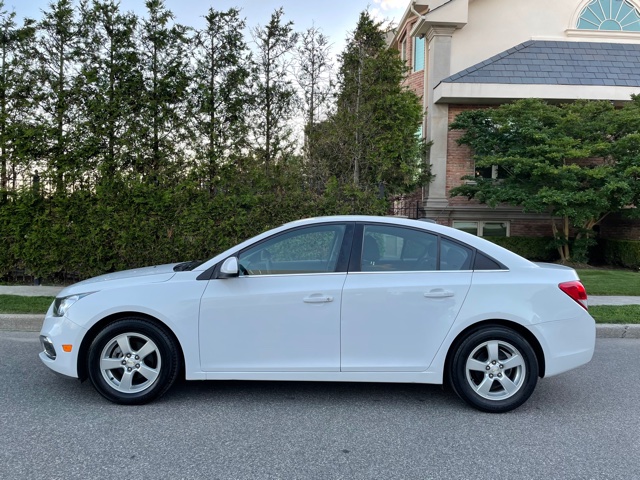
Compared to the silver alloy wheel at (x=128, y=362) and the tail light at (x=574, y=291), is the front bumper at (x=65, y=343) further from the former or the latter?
the tail light at (x=574, y=291)

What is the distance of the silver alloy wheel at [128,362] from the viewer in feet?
13.3

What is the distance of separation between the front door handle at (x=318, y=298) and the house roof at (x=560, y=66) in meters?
12.3

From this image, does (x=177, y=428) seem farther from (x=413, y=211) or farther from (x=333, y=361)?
(x=413, y=211)

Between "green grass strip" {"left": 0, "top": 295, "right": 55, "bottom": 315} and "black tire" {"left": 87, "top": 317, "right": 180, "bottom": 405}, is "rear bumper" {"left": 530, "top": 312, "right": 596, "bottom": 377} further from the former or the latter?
"green grass strip" {"left": 0, "top": 295, "right": 55, "bottom": 315}

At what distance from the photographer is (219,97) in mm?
9414

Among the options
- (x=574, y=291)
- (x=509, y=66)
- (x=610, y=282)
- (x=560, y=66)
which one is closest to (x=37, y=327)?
(x=574, y=291)

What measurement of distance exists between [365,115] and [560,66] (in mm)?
8314

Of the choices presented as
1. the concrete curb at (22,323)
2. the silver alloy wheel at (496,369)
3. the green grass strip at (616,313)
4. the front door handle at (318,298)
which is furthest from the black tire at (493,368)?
the concrete curb at (22,323)

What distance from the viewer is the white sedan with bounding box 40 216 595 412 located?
401 centimetres

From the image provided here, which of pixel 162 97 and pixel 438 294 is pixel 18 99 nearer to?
pixel 162 97

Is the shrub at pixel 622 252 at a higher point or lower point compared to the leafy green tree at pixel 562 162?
lower

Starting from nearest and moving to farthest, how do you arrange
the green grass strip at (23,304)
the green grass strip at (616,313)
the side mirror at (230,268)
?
the side mirror at (230,268), the green grass strip at (616,313), the green grass strip at (23,304)

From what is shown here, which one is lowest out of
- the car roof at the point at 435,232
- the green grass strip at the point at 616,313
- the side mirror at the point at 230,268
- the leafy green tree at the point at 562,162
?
the green grass strip at the point at 616,313

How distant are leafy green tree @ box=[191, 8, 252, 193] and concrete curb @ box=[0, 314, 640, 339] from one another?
12.5ft
